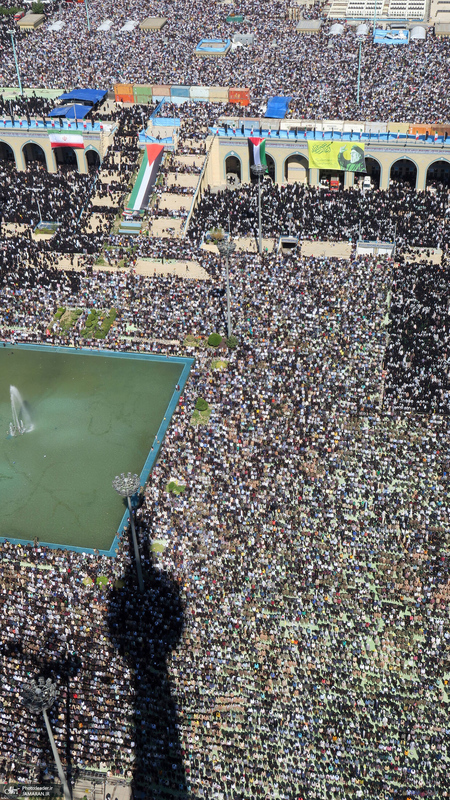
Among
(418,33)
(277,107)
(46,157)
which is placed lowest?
(46,157)

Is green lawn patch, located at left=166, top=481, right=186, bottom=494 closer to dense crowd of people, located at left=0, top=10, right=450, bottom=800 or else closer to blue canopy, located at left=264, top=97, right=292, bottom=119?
dense crowd of people, located at left=0, top=10, right=450, bottom=800

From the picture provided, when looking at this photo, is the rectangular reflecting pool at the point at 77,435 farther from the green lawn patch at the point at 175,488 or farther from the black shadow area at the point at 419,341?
the black shadow area at the point at 419,341

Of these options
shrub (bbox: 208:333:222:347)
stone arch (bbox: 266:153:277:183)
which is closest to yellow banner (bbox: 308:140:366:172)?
stone arch (bbox: 266:153:277:183)

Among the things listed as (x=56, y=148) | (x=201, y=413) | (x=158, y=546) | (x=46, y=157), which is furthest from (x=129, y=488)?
(x=56, y=148)

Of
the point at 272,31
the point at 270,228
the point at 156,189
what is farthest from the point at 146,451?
the point at 272,31

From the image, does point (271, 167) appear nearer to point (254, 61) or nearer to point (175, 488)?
point (254, 61)

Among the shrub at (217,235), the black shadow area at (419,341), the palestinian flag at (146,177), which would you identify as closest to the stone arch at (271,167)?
the palestinian flag at (146,177)
